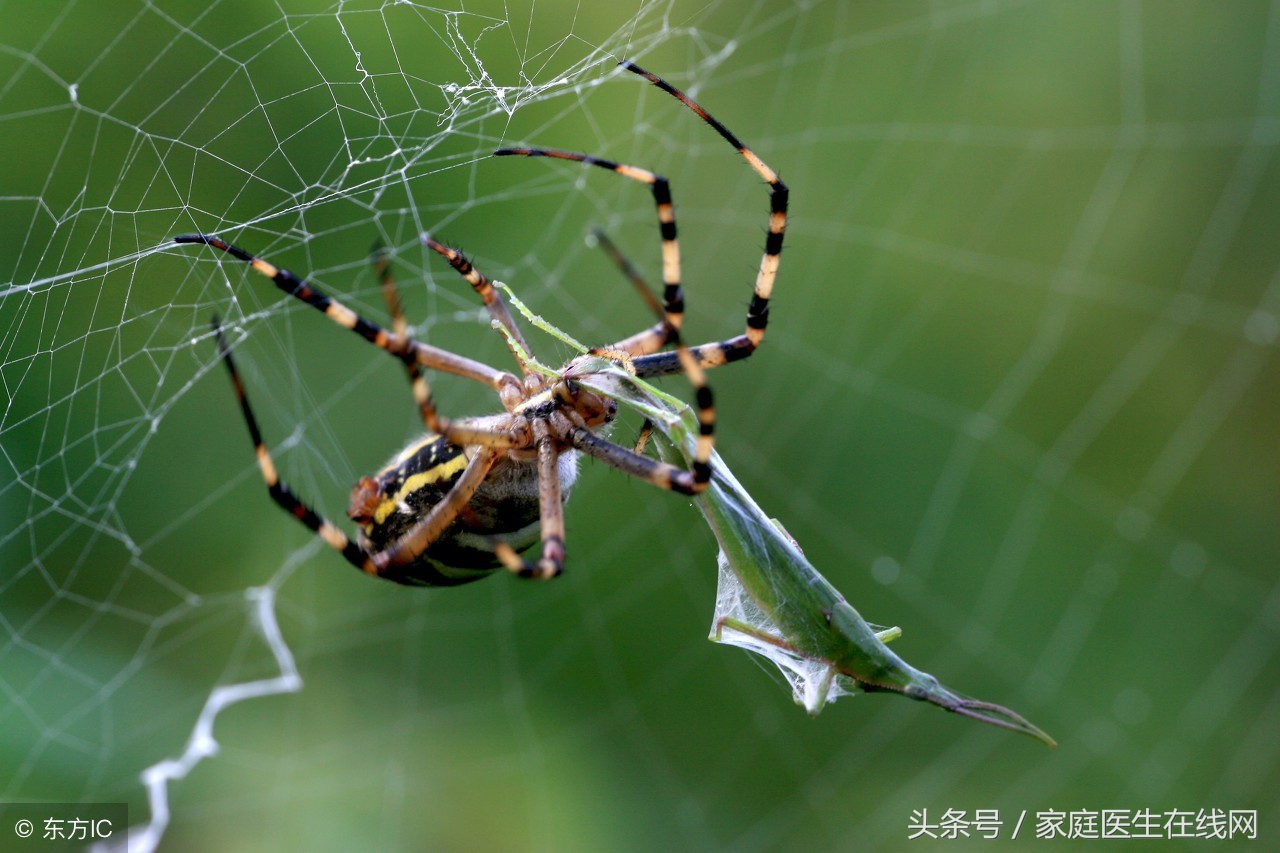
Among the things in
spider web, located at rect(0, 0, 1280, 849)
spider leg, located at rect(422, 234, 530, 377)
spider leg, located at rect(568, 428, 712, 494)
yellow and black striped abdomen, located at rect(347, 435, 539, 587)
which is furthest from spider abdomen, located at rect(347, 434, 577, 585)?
spider web, located at rect(0, 0, 1280, 849)

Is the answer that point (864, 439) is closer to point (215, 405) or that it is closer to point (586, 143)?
point (586, 143)

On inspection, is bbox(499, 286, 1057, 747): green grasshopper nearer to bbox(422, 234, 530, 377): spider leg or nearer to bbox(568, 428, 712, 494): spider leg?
bbox(568, 428, 712, 494): spider leg

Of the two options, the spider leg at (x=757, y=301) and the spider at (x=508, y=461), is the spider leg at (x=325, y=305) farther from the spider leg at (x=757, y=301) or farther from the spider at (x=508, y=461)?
the spider leg at (x=757, y=301)

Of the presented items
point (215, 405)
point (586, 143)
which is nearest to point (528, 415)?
point (215, 405)

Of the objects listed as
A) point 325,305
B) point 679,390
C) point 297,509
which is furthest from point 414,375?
point 679,390

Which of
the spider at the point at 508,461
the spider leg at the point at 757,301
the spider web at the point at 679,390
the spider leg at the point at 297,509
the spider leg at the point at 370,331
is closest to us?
the spider leg at the point at 370,331

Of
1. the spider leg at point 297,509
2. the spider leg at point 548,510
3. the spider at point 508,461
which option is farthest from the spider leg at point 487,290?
the spider leg at point 297,509
